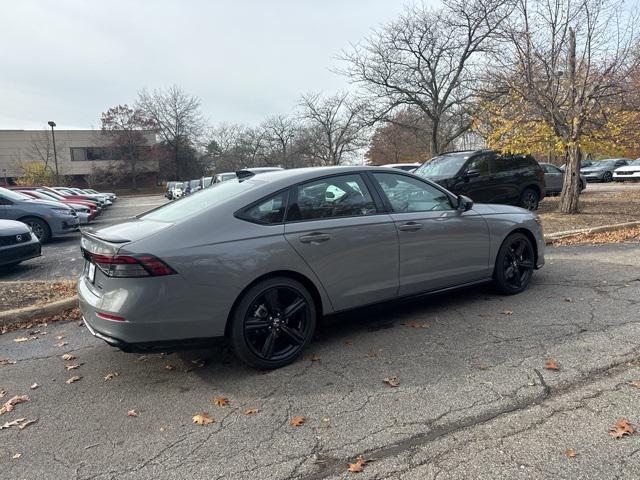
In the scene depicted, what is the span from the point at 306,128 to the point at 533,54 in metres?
38.3

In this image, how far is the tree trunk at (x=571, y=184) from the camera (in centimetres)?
1135

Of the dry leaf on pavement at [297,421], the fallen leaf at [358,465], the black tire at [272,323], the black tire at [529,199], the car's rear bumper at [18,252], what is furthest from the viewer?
the black tire at [529,199]

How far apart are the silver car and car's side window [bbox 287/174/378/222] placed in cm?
1

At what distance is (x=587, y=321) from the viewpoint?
4.34 m

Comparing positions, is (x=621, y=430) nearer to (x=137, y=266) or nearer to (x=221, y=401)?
(x=221, y=401)

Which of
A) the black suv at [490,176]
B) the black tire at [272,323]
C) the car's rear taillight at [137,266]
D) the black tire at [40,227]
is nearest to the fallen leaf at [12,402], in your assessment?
the car's rear taillight at [137,266]

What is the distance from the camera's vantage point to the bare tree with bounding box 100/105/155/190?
60375 mm

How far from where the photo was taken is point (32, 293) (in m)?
5.93

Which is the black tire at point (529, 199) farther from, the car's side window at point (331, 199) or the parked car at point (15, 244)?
the parked car at point (15, 244)

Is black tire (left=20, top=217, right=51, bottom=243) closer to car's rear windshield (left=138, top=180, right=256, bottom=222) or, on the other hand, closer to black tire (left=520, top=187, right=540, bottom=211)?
car's rear windshield (left=138, top=180, right=256, bottom=222)

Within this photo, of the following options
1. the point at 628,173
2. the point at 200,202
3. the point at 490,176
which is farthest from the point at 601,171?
the point at 200,202

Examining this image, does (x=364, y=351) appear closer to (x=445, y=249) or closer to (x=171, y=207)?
(x=445, y=249)

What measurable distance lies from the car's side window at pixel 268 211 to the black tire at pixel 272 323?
0.49 metres

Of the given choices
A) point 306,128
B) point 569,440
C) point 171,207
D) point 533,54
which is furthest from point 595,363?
point 306,128
